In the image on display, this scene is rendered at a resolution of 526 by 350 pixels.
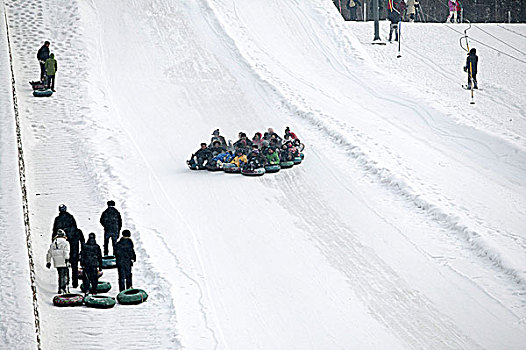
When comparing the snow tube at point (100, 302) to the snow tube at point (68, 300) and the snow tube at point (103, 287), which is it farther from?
the snow tube at point (103, 287)

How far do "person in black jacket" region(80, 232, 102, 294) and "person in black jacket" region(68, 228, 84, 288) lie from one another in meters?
0.32

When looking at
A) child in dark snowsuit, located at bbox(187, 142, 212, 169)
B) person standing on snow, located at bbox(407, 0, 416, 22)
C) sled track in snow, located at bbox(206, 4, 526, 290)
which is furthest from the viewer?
person standing on snow, located at bbox(407, 0, 416, 22)

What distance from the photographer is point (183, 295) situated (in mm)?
12641

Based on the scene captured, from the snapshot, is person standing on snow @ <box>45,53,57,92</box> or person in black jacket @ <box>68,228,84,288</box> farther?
person standing on snow @ <box>45,53,57,92</box>

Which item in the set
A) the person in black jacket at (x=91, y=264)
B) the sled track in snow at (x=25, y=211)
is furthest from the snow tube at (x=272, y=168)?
the person in black jacket at (x=91, y=264)

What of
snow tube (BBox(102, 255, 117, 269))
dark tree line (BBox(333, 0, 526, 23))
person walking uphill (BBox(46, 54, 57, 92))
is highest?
person walking uphill (BBox(46, 54, 57, 92))

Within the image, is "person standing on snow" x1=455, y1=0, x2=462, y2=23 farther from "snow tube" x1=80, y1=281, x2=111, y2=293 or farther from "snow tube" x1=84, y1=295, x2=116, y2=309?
"snow tube" x1=84, y1=295, x2=116, y2=309

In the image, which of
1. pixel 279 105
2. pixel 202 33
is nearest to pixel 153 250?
pixel 279 105

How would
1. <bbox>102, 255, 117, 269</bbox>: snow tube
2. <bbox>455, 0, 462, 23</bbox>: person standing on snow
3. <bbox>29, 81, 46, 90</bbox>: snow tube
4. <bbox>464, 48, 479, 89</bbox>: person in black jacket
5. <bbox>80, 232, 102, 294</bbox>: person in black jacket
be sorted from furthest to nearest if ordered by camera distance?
<bbox>455, 0, 462, 23</bbox>: person standing on snow → <bbox>464, 48, 479, 89</bbox>: person in black jacket → <bbox>29, 81, 46, 90</bbox>: snow tube → <bbox>102, 255, 117, 269</bbox>: snow tube → <bbox>80, 232, 102, 294</bbox>: person in black jacket

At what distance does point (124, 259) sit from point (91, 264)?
53cm

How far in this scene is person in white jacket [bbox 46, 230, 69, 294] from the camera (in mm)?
12305

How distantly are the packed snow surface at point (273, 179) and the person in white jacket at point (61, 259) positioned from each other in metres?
0.47

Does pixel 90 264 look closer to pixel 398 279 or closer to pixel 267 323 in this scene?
pixel 267 323

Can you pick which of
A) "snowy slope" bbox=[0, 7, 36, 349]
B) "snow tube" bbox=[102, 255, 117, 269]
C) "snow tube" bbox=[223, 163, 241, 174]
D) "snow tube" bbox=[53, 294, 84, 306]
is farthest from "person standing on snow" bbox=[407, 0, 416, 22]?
"snow tube" bbox=[53, 294, 84, 306]
